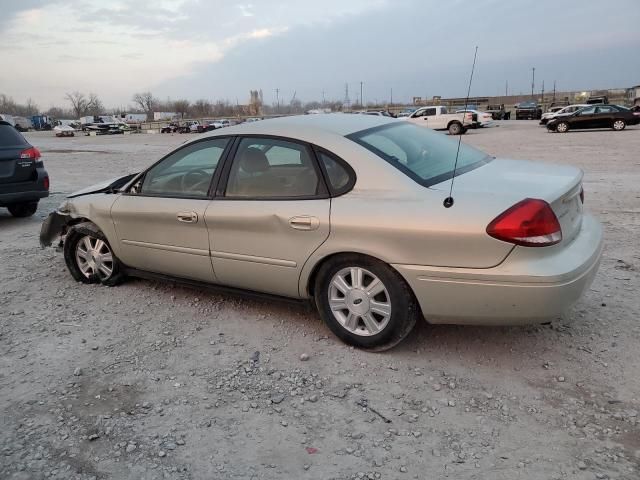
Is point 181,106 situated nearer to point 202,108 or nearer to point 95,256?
point 202,108

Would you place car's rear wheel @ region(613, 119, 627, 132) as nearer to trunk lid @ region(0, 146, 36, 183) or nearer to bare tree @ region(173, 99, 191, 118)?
trunk lid @ region(0, 146, 36, 183)

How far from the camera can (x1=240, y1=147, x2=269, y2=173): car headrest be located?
3.91 metres

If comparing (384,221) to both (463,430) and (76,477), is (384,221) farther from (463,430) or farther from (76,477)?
(76,477)

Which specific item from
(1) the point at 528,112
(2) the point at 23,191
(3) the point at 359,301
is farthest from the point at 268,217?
(1) the point at 528,112

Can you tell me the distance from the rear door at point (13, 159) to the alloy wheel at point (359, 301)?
6309mm

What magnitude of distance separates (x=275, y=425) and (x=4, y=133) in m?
7.22

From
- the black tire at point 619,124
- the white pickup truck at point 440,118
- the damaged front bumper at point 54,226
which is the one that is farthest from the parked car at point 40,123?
the damaged front bumper at point 54,226

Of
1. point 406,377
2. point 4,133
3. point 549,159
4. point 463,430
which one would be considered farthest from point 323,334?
point 549,159

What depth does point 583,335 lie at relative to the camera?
3623 mm

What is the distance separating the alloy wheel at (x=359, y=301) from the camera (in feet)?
11.0

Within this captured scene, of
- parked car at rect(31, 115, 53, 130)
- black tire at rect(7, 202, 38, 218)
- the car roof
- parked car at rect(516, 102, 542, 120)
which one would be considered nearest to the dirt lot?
Result: the car roof

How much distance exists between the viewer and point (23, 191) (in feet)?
25.7

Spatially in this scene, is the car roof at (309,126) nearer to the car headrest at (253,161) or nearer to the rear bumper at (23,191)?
the car headrest at (253,161)

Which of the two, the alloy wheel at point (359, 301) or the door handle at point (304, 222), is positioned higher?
the door handle at point (304, 222)
